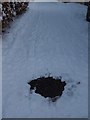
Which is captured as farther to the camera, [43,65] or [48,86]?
[43,65]

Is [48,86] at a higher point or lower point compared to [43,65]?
lower

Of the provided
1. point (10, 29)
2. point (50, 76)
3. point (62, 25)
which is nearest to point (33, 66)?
point (50, 76)

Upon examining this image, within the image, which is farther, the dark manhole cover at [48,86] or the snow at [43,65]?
the dark manhole cover at [48,86]

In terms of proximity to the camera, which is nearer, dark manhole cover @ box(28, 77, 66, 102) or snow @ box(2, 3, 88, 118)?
snow @ box(2, 3, 88, 118)
